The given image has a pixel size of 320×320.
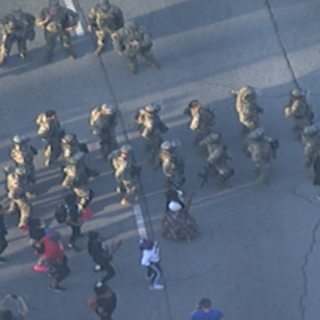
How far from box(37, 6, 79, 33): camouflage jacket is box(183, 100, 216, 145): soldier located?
3.58 metres

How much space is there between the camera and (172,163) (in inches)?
1046

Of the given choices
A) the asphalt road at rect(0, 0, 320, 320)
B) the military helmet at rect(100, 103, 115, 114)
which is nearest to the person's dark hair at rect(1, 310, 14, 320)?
the asphalt road at rect(0, 0, 320, 320)

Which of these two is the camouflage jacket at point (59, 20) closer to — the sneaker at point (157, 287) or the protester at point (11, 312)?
the sneaker at point (157, 287)

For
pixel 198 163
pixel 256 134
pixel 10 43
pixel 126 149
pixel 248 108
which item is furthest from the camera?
pixel 10 43

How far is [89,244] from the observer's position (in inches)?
978

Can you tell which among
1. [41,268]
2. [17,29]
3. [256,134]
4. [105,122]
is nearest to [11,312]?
[41,268]

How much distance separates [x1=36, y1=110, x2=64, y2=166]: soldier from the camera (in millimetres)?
27281

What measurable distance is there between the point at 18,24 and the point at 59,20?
0.88m

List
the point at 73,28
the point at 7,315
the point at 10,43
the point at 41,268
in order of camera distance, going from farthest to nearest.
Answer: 1. the point at 10,43
2. the point at 73,28
3. the point at 41,268
4. the point at 7,315

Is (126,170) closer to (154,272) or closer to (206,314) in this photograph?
(154,272)

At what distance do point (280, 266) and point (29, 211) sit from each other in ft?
16.4

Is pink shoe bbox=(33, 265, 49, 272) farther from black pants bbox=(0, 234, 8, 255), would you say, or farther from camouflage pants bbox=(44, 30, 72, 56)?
camouflage pants bbox=(44, 30, 72, 56)

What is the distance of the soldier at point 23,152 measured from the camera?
2678 cm

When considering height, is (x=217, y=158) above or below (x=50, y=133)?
below
